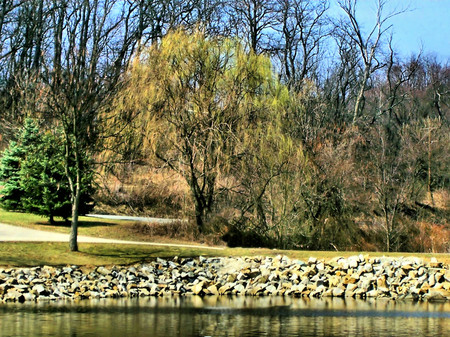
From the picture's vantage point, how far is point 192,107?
2523 centimetres

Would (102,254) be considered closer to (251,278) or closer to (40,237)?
(40,237)

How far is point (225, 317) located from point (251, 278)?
490 cm

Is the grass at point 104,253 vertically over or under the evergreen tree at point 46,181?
under

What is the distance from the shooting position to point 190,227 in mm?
24984

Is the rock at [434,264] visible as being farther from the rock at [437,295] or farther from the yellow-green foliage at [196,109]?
the yellow-green foliage at [196,109]

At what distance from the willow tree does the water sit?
771 centimetres

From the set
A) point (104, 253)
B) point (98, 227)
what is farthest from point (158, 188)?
point (104, 253)

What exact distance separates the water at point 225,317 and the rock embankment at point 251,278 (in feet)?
2.80

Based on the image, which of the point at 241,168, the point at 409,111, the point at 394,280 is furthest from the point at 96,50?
the point at 409,111

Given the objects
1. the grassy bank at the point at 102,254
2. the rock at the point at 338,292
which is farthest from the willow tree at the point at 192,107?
the rock at the point at 338,292

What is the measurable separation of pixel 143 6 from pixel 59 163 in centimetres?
2226

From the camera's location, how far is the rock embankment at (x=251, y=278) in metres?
18.2

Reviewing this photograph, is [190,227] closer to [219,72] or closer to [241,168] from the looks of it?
[241,168]

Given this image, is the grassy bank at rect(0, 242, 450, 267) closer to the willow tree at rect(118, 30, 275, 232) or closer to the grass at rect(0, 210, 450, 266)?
the grass at rect(0, 210, 450, 266)
